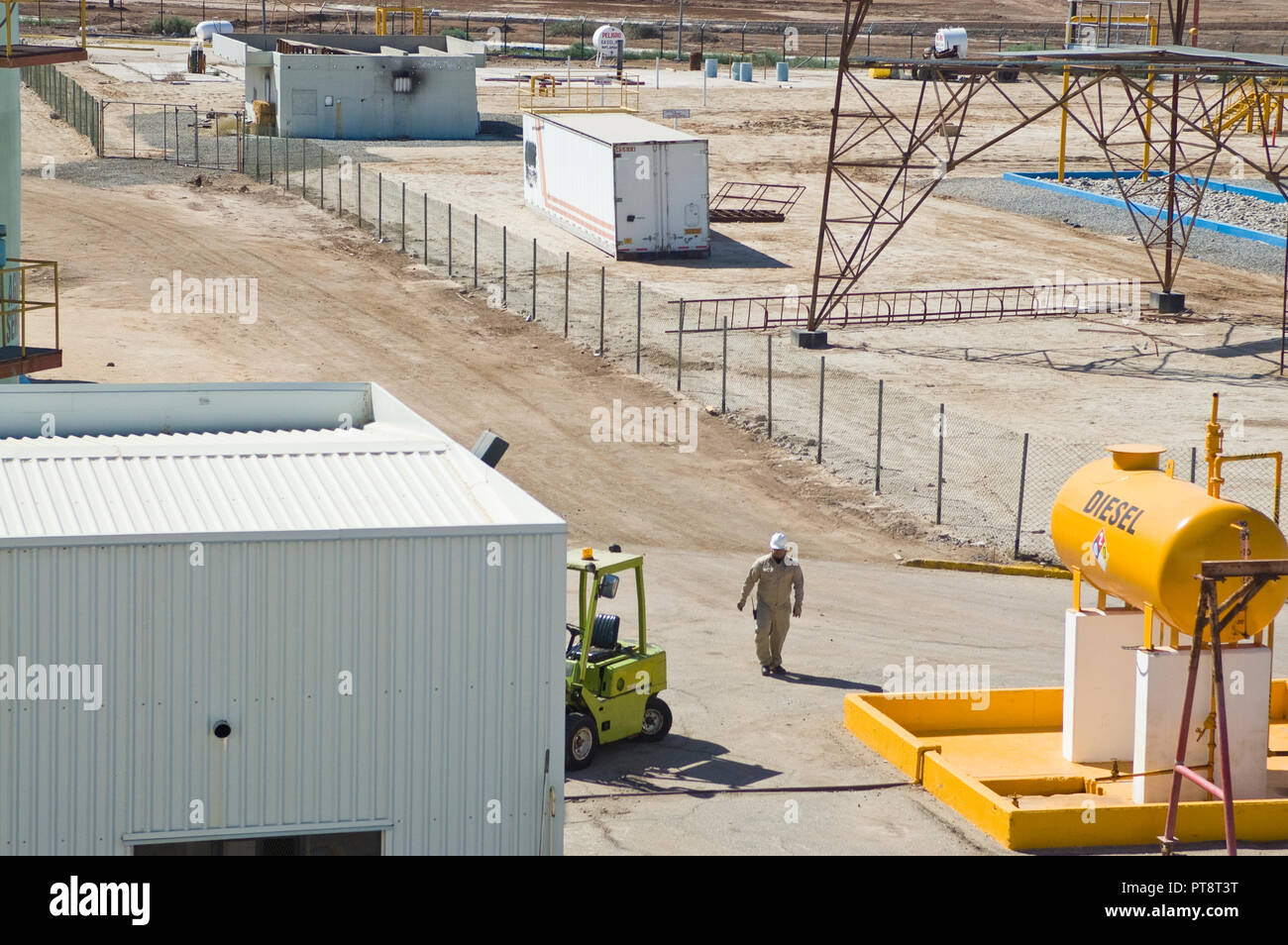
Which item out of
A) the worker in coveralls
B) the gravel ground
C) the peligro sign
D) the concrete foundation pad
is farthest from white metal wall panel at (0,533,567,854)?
the peligro sign

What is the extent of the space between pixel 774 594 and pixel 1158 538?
490 cm

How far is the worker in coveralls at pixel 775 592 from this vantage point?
62.3 feet

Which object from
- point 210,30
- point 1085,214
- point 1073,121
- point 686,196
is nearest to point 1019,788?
point 686,196

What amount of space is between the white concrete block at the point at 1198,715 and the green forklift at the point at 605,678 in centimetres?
457

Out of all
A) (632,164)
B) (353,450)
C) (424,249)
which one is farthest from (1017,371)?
(353,450)

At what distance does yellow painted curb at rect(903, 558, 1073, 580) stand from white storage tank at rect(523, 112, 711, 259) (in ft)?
68.3

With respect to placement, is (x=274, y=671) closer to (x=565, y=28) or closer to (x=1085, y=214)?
(x=1085, y=214)

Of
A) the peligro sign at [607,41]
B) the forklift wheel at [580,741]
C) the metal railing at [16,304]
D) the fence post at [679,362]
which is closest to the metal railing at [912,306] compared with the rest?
the fence post at [679,362]

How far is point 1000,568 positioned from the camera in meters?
24.0

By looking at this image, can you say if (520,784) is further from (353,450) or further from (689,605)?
(689,605)

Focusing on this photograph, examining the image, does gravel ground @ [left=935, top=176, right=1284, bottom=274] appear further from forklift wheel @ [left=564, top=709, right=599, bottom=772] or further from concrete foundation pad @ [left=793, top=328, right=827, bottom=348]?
forklift wheel @ [left=564, top=709, right=599, bottom=772]

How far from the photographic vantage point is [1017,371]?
3425cm

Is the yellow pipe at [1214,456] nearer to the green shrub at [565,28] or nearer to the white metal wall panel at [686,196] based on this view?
the white metal wall panel at [686,196]

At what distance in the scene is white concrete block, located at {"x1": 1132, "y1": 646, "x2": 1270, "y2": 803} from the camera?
15.5m
